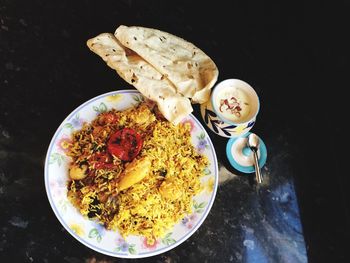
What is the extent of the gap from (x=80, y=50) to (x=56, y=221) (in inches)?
33.3

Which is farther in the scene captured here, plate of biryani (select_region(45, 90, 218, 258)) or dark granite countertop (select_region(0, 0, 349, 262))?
dark granite countertop (select_region(0, 0, 349, 262))

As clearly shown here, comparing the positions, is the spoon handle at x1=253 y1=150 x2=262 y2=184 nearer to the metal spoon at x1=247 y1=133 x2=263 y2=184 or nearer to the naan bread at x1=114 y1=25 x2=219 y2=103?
the metal spoon at x1=247 y1=133 x2=263 y2=184

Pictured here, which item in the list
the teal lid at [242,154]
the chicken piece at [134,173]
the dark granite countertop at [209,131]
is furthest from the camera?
the teal lid at [242,154]

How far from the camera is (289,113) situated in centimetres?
194

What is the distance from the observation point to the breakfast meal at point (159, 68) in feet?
5.47

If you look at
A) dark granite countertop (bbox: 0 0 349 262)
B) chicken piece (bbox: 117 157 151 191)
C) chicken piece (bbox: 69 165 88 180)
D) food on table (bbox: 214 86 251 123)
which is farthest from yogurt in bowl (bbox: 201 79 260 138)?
chicken piece (bbox: 69 165 88 180)

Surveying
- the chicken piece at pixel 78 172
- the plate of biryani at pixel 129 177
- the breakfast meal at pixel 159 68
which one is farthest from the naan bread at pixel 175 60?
the chicken piece at pixel 78 172

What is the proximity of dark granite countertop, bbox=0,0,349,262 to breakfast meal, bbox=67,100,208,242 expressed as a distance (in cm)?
15

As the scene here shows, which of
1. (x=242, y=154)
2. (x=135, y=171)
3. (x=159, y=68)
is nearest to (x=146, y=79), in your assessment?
(x=159, y=68)

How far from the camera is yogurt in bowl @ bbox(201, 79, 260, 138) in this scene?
1729 millimetres

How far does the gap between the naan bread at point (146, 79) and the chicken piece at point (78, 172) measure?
40 centimetres

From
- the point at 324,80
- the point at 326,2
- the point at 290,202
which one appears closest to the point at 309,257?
the point at 290,202

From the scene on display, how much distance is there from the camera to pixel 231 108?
1.76 metres

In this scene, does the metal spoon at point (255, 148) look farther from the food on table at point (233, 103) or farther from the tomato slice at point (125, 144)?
the tomato slice at point (125, 144)
